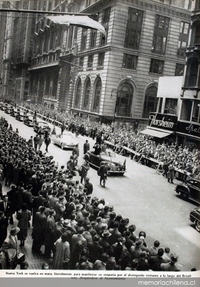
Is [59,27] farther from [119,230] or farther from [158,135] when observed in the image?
[119,230]

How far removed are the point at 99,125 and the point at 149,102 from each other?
6.60 ft

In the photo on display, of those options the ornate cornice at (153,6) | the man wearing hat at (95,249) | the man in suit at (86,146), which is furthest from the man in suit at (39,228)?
the ornate cornice at (153,6)

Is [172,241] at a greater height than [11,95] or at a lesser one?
lesser

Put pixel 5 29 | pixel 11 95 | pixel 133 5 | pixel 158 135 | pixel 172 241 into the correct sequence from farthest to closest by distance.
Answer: pixel 158 135 → pixel 11 95 → pixel 133 5 → pixel 5 29 → pixel 172 241

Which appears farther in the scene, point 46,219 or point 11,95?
point 11,95

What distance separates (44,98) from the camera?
11.3 m

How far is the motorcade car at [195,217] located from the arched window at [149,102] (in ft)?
12.5

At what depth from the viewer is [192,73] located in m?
11.4

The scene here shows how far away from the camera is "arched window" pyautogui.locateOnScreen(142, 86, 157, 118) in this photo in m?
10.9

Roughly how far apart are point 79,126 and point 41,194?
358 centimetres

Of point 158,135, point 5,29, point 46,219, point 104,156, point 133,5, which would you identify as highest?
point 133,5

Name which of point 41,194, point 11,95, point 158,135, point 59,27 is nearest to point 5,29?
point 59,27

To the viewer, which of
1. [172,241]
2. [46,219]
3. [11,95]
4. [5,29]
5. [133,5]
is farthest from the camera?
[11,95]

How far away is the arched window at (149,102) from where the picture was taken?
10.9 meters
